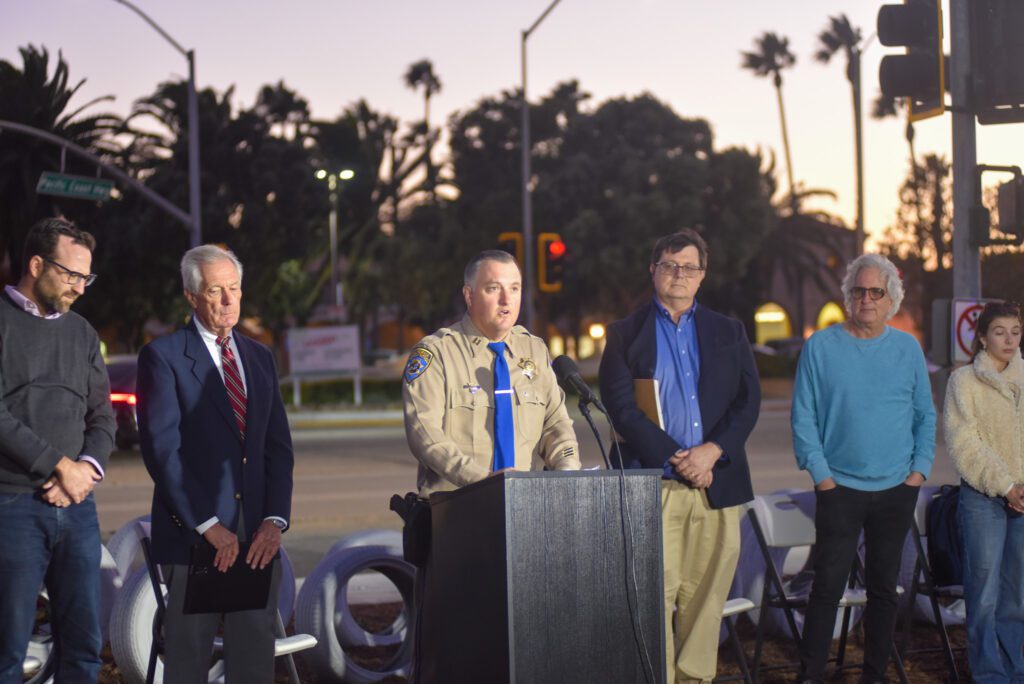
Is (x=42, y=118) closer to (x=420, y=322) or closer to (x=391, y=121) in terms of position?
(x=391, y=121)

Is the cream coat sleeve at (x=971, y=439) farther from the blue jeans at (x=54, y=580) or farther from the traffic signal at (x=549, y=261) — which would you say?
the traffic signal at (x=549, y=261)

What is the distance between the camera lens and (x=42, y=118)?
29.3 metres

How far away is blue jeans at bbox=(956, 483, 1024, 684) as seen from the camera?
562 cm

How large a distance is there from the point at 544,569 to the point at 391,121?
50.5 metres

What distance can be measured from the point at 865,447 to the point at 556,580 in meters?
2.45

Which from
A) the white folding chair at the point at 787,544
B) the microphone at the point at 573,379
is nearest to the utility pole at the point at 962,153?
the white folding chair at the point at 787,544

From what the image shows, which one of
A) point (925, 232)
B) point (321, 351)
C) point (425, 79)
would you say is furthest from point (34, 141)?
point (425, 79)

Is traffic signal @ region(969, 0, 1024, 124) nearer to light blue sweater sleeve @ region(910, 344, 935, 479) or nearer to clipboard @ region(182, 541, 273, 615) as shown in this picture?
light blue sweater sleeve @ region(910, 344, 935, 479)

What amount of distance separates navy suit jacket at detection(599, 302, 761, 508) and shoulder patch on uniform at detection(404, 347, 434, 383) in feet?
3.64

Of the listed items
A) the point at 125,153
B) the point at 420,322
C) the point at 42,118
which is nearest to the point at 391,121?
the point at 420,322

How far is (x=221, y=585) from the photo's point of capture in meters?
4.27

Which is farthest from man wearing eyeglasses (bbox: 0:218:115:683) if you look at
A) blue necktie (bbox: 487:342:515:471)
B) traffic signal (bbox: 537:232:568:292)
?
traffic signal (bbox: 537:232:568:292)

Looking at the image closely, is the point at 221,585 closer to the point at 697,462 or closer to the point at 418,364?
the point at 418,364

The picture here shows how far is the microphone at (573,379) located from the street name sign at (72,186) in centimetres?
1851
